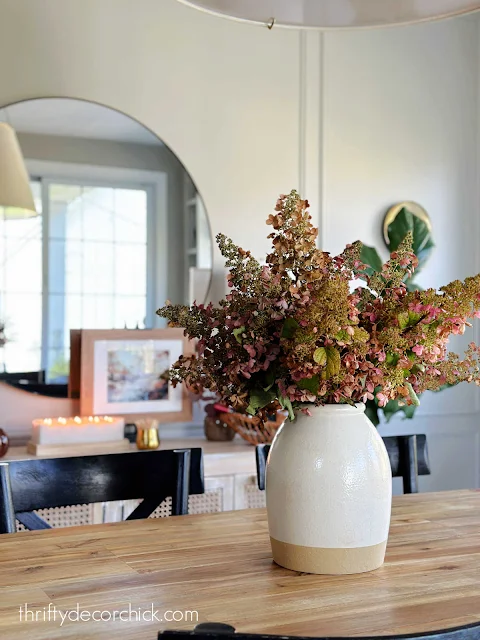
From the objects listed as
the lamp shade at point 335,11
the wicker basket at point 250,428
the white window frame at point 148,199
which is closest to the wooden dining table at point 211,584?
the lamp shade at point 335,11

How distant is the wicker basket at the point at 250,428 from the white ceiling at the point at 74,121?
48.0 inches

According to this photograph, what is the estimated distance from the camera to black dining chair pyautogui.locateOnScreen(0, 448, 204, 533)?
1762 mm

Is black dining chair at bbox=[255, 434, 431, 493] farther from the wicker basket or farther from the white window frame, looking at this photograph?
the white window frame

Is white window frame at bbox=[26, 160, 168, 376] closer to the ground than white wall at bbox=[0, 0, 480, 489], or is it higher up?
closer to the ground

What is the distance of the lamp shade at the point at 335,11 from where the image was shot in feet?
5.39

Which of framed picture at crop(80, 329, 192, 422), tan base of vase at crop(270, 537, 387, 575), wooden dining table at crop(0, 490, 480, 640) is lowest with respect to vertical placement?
wooden dining table at crop(0, 490, 480, 640)

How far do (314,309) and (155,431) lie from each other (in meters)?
2.05

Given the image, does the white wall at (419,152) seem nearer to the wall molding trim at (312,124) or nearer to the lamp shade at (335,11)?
the wall molding trim at (312,124)

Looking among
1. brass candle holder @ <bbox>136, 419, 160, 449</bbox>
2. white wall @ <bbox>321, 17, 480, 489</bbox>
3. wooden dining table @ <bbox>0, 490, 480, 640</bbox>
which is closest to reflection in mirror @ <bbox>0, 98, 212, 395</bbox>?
brass candle holder @ <bbox>136, 419, 160, 449</bbox>

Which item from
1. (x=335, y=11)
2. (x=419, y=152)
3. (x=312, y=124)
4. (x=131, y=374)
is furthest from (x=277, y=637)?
(x=419, y=152)

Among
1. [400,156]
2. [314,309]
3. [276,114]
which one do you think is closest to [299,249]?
[314,309]

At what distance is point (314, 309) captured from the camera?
1.27 m

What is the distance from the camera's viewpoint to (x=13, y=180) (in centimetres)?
338

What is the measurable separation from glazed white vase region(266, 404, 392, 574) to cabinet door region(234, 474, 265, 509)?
1.85 metres
